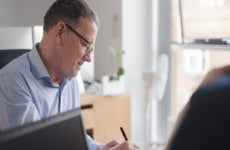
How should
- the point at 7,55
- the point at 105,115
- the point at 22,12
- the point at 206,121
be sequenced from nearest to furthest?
the point at 206,121, the point at 7,55, the point at 105,115, the point at 22,12

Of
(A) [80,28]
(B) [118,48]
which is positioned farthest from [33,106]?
(B) [118,48]

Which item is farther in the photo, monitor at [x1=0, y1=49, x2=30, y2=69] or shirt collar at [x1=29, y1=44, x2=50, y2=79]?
monitor at [x1=0, y1=49, x2=30, y2=69]

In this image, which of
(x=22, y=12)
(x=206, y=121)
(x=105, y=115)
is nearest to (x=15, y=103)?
(x=206, y=121)

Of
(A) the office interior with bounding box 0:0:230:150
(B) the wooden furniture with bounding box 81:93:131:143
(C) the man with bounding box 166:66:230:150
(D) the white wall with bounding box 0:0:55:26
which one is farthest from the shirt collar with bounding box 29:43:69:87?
(D) the white wall with bounding box 0:0:55:26

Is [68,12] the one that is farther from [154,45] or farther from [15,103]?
[154,45]

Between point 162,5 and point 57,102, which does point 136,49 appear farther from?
point 57,102

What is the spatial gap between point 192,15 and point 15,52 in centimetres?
192

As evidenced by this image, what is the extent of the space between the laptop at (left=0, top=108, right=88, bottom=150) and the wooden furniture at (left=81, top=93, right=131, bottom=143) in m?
1.70

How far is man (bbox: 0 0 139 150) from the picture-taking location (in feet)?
4.66

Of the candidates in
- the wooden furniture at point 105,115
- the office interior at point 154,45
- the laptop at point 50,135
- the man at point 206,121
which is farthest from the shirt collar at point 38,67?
the office interior at point 154,45

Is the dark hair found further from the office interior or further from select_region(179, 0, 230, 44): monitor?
select_region(179, 0, 230, 44): monitor

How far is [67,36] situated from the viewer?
150 centimetres

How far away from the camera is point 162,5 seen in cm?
334

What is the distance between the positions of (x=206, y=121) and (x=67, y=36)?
3.26ft
